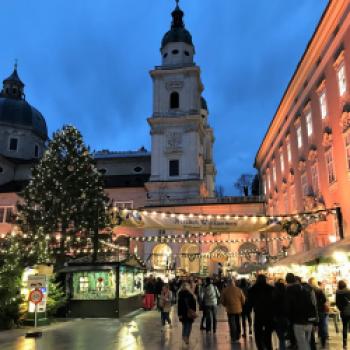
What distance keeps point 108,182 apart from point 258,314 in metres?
52.9

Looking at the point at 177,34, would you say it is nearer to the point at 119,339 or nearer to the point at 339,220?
the point at 339,220

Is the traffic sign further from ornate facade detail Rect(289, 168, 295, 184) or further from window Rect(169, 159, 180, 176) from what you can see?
window Rect(169, 159, 180, 176)

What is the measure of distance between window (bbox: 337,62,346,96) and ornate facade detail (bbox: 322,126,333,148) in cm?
207

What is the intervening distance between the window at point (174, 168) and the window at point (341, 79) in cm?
3552

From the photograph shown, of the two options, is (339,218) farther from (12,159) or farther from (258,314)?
(12,159)

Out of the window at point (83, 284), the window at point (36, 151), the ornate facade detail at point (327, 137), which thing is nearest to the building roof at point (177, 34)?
the window at point (36, 151)

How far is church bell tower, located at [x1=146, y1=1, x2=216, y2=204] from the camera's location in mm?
52844

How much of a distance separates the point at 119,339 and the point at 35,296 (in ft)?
14.8

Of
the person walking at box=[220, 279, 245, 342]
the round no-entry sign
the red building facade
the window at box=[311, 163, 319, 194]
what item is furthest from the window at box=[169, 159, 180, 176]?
the person walking at box=[220, 279, 245, 342]

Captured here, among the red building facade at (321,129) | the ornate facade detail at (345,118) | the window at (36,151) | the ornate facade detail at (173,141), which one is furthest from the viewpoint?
the window at (36,151)

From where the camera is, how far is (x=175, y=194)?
5241 cm

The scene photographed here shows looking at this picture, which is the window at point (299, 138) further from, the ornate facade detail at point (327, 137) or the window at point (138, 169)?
the window at point (138, 169)

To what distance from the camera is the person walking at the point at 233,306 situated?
1144 centimetres

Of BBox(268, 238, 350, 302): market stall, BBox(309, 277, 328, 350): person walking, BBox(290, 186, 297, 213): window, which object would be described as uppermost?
BBox(290, 186, 297, 213): window
